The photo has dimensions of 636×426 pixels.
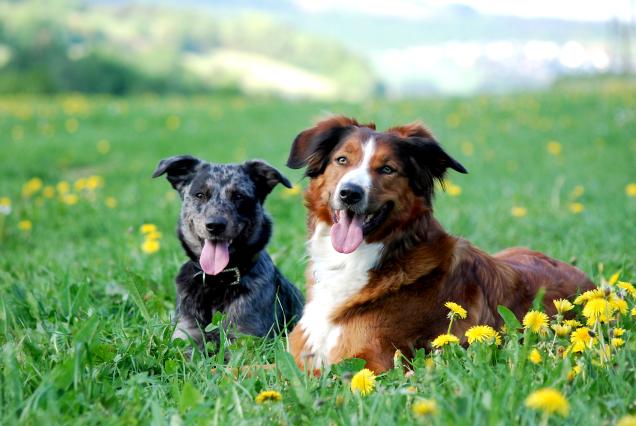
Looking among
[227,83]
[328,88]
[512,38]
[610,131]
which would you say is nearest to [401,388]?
[610,131]

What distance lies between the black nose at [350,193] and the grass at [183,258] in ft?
2.66

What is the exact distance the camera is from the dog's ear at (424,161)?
4.02 metres

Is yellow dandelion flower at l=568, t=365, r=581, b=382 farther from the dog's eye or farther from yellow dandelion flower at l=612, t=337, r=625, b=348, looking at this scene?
the dog's eye

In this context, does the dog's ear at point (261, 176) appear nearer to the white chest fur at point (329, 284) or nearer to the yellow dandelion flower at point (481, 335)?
the white chest fur at point (329, 284)

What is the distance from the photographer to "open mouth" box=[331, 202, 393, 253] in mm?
3914

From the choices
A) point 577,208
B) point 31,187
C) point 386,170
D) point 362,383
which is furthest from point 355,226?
point 31,187

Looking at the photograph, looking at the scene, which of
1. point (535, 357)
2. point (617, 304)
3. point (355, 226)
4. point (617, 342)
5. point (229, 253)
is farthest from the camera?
point (229, 253)

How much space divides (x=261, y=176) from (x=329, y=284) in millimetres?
1374

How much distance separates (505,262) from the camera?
4324 millimetres

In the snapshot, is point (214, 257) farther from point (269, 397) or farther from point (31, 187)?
point (31, 187)

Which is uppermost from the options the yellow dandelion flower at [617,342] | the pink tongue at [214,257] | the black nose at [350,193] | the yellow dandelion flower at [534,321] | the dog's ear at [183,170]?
the black nose at [350,193]

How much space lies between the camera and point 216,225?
4.72m

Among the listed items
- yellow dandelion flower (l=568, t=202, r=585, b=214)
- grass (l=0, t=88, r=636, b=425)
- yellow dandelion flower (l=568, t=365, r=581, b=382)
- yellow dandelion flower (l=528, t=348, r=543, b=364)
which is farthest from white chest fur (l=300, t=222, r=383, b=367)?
yellow dandelion flower (l=568, t=202, r=585, b=214)

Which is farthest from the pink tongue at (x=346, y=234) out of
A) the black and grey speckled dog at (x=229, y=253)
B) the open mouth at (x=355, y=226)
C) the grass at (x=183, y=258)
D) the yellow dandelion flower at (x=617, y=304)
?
the yellow dandelion flower at (x=617, y=304)
